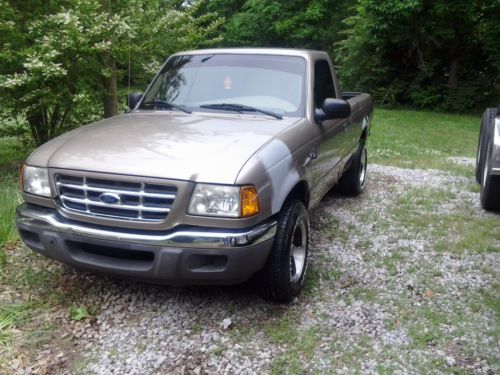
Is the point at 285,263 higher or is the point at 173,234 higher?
the point at 173,234

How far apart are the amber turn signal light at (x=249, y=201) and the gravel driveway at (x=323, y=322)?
851mm

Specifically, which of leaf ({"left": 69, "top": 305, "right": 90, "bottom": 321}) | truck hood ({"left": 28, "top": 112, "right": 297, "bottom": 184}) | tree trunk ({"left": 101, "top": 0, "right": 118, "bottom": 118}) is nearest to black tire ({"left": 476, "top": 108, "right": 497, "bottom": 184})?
truck hood ({"left": 28, "top": 112, "right": 297, "bottom": 184})

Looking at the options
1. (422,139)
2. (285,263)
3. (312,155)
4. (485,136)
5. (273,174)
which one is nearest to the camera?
(273,174)

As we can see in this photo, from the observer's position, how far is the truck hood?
116 inches

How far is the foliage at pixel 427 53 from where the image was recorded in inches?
639

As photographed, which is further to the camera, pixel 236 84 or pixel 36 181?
pixel 236 84

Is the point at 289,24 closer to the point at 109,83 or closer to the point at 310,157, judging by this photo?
the point at 109,83

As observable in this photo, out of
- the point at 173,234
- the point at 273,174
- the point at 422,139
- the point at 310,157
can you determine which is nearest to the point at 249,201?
the point at 273,174

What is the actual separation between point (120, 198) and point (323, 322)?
5.26 feet

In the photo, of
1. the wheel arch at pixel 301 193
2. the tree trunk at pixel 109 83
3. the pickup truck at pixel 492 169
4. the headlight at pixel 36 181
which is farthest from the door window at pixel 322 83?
the tree trunk at pixel 109 83

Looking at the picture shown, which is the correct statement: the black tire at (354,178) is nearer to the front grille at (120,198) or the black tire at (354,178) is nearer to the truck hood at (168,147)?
the truck hood at (168,147)

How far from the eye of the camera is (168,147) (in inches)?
127

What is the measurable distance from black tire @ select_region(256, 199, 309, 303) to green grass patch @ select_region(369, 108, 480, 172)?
5362 millimetres

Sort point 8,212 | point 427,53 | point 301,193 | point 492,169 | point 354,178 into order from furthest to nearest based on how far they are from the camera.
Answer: point 427,53
point 354,178
point 492,169
point 8,212
point 301,193
